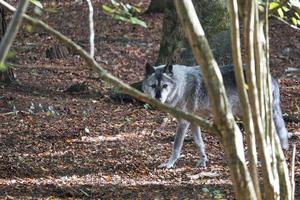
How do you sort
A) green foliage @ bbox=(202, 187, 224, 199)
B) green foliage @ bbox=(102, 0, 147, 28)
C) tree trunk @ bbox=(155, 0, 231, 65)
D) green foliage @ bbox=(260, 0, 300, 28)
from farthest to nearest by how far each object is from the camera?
tree trunk @ bbox=(155, 0, 231, 65) < green foliage @ bbox=(202, 187, 224, 199) < green foliage @ bbox=(260, 0, 300, 28) < green foliage @ bbox=(102, 0, 147, 28)

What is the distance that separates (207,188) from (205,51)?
3867mm

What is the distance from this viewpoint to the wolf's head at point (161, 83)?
8.54 metres

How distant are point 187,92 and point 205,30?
348 centimetres

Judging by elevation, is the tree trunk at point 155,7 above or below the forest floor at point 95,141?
above

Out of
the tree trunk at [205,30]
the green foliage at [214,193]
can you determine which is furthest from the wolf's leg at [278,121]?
the tree trunk at [205,30]

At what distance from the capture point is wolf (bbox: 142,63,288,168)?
8.56m

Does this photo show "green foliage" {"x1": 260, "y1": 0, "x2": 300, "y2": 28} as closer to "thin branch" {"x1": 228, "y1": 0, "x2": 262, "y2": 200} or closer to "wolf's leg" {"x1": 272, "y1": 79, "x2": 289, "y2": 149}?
"thin branch" {"x1": 228, "y1": 0, "x2": 262, "y2": 200}

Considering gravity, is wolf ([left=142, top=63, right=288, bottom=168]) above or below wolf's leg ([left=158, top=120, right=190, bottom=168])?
above

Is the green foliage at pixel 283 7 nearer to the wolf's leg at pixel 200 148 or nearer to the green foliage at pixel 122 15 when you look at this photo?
the green foliage at pixel 122 15

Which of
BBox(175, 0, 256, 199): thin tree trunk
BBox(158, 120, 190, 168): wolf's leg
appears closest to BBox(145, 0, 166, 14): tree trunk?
BBox(158, 120, 190, 168): wolf's leg

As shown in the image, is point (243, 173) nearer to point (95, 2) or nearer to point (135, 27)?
point (135, 27)

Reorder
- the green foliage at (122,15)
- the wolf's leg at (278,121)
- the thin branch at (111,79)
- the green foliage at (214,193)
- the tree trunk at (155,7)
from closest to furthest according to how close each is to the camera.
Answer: the thin branch at (111,79) → the green foliage at (122,15) → the green foliage at (214,193) → the wolf's leg at (278,121) → the tree trunk at (155,7)

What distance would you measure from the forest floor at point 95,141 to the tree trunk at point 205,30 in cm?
118

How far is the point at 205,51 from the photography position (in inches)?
145
